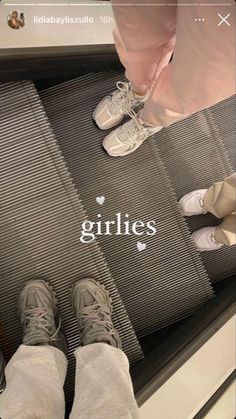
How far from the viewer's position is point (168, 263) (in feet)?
4.44

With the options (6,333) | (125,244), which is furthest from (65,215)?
(6,333)

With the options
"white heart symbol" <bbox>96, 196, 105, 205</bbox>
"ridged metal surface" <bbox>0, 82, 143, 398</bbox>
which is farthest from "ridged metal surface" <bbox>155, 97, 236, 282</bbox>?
"ridged metal surface" <bbox>0, 82, 143, 398</bbox>

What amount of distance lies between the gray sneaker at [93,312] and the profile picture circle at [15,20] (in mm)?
647

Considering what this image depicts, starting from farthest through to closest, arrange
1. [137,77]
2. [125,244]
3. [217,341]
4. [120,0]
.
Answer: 1. [125,244]
2. [217,341]
3. [137,77]
4. [120,0]

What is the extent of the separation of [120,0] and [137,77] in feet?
0.73

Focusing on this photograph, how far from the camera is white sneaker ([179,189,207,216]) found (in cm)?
137

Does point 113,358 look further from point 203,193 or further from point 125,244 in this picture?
point 203,193

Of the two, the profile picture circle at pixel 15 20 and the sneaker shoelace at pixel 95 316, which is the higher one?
the profile picture circle at pixel 15 20

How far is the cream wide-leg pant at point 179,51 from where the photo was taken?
55cm

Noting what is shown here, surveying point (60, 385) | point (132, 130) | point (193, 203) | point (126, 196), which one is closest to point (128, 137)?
point (132, 130)

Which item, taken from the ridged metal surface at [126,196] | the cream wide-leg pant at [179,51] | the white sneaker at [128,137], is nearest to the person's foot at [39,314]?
the ridged metal surface at [126,196]

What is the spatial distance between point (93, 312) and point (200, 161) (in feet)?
2.22

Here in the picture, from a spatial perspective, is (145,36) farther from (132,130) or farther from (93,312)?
(93,312)

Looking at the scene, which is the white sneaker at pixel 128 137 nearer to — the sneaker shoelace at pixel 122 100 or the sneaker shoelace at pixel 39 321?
the sneaker shoelace at pixel 122 100
